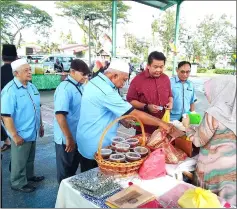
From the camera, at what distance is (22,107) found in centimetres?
265

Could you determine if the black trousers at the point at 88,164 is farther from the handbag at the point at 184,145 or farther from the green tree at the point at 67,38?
the green tree at the point at 67,38

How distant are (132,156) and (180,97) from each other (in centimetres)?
190

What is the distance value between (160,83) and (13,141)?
182cm

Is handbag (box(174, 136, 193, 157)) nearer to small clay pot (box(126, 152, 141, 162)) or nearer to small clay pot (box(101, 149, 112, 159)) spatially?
small clay pot (box(126, 152, 141, 162))

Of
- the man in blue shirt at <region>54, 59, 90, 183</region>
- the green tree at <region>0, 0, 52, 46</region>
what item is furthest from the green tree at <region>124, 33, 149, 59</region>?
the man in blue shirt at <region>54, 59, 90, 183</region>

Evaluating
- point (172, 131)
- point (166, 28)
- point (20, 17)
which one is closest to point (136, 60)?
point (166, 28)

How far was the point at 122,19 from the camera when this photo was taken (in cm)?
2809

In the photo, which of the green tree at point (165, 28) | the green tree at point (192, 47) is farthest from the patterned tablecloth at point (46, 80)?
the green tree at point (165, 28)

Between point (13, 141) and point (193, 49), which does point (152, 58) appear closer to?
point (13, 141)

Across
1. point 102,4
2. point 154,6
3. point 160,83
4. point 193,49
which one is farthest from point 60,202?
point 193,49

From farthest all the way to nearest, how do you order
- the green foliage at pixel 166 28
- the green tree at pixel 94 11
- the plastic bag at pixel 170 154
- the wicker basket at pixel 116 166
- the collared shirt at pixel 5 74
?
1. the green foliage at pixel 166 28
2. the green tree at pixel 94 11
3. the collared shirt at pixel 5 74
4. the plastic bag at pixel 170 154
5. the wicker basket at pixel 116 166

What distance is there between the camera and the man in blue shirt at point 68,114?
2.45 meters

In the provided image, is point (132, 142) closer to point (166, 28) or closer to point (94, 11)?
point (94, 11)

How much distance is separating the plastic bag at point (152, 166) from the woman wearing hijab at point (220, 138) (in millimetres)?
266
